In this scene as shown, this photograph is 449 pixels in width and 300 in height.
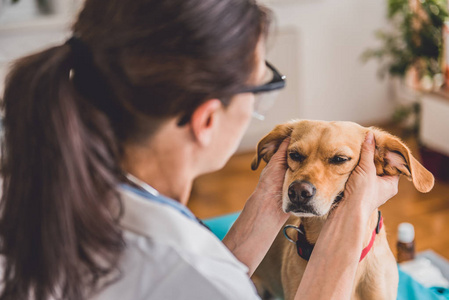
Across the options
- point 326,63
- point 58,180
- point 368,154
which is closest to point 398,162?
point 368,154

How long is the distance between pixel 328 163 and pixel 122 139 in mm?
477

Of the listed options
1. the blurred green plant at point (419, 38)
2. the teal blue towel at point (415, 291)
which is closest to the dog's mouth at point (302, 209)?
the teal blue towel at point (415, 291)

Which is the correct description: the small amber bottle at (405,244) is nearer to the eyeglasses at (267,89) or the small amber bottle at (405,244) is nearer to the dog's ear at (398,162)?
the dog's ear at (398,162)

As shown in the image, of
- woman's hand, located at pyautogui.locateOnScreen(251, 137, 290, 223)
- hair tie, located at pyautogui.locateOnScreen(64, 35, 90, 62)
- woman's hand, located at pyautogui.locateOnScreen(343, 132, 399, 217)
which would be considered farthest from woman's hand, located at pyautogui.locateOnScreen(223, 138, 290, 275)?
hair tie, located at pyautogui.locateOnScreen(64, 35, 90, 62)

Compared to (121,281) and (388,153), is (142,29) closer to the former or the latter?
(121,281)

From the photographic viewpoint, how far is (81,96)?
2.42 ft

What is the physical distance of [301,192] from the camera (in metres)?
1.05

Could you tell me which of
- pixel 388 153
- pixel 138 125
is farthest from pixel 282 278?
pixel 138 125

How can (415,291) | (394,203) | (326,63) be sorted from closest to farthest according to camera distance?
(415,291) → (394,203) → (326,63)

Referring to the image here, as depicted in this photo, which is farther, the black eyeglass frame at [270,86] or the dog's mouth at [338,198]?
the dog's mouth at [338,198]

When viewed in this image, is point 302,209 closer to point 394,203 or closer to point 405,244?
point 405,244

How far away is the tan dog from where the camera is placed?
105cm

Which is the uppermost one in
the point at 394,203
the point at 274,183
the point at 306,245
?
the point at 274,183

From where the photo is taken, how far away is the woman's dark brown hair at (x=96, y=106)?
697mm
